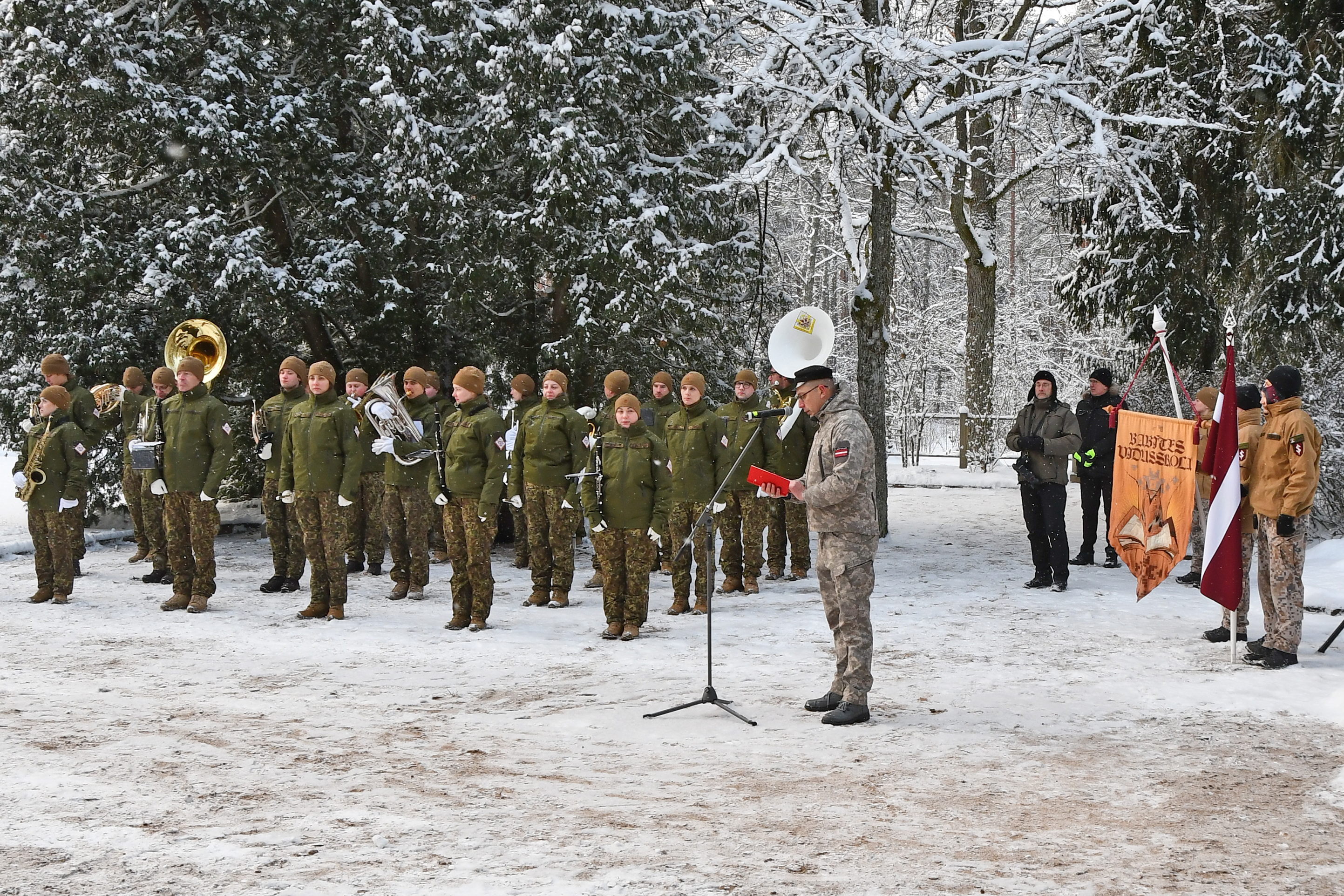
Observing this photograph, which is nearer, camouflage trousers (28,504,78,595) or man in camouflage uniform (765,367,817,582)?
camouflage trousers (28,504,78,595)

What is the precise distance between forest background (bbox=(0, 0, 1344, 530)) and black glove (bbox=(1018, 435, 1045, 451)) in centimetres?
364

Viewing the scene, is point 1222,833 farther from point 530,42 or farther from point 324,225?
point 324,225

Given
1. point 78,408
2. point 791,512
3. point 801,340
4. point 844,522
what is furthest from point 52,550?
point 844,522

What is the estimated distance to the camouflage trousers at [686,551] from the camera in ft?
36.6

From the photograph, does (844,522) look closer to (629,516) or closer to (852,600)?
(852,600)

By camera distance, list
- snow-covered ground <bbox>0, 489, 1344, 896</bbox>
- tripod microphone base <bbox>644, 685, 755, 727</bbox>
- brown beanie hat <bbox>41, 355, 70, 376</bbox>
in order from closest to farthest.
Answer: snow-covered ground <bbox>0, 489, 1344, 896</bbox>
tripod microphone base <bbox>644, 685, 755, 727</bbox>
brown beanie hat <bbox>41, 355, 70, 376</bbox>

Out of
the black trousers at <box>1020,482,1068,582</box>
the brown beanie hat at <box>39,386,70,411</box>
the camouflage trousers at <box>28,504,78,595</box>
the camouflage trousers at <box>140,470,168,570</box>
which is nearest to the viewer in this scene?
the camouflage trousers at <box>28,504,78,595</box>

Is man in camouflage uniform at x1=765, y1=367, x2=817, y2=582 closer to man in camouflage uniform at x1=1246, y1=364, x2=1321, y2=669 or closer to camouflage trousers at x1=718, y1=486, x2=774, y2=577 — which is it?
camouflage trousers at x1=718, y1=486, x2=774, y2=577

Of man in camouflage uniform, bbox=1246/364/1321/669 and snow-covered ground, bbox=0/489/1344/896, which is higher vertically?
man in camouflage uniform, bbox=1246/364/1321/669

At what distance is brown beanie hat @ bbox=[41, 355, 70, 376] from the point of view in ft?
40.3

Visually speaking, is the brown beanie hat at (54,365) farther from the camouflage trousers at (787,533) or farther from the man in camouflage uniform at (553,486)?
the camouflage trousers at (787,533)

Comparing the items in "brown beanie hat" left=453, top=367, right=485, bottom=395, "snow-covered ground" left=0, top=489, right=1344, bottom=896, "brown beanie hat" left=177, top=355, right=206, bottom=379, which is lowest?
"snow-covered ground" left=0, top=489, right=1344, bottom=896

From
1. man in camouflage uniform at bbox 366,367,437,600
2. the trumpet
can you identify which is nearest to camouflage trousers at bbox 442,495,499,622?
man in camouflage uniform at bbox 366,367,437,600

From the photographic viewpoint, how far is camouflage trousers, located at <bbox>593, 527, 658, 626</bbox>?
9953 millimetres
